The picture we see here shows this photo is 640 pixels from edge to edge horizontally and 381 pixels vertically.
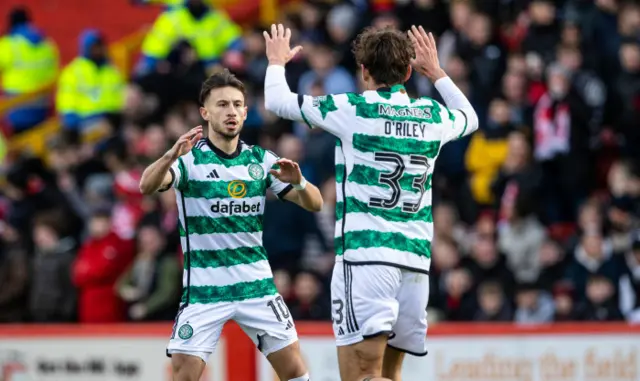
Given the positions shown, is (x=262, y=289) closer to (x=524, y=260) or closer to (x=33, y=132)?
(x=524, y=260)

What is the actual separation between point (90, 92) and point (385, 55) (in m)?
10.6

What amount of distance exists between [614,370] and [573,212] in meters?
2.62

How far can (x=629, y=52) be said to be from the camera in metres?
15.0

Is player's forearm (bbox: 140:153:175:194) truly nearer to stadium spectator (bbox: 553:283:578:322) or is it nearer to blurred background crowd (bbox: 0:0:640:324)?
blurred background crowd (bbox: 0:0:640:324)

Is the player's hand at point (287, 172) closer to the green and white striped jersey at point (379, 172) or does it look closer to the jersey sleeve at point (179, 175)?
the green and white striped jersey at point (379, 172)

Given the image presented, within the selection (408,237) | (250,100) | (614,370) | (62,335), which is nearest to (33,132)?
(250,100)

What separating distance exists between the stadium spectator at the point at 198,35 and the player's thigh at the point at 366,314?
30.7 ft

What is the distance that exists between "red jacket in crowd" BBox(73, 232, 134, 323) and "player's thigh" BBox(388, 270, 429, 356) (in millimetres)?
6769

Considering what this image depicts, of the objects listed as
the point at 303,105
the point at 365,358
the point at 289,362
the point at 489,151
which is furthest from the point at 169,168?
the point at 489,151

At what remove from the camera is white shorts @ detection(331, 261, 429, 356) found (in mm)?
8572

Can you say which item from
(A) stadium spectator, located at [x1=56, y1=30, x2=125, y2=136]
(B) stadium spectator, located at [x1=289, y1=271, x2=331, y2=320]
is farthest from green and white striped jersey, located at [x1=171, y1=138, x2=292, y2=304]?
(A) stadium spectator, located at [x1=56, y1=30, x2=125, y2=136]

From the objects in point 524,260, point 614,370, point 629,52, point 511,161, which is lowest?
point 614,370

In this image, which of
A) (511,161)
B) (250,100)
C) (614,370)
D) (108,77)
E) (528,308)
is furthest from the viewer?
(108,77)

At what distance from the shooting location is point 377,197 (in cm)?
866
